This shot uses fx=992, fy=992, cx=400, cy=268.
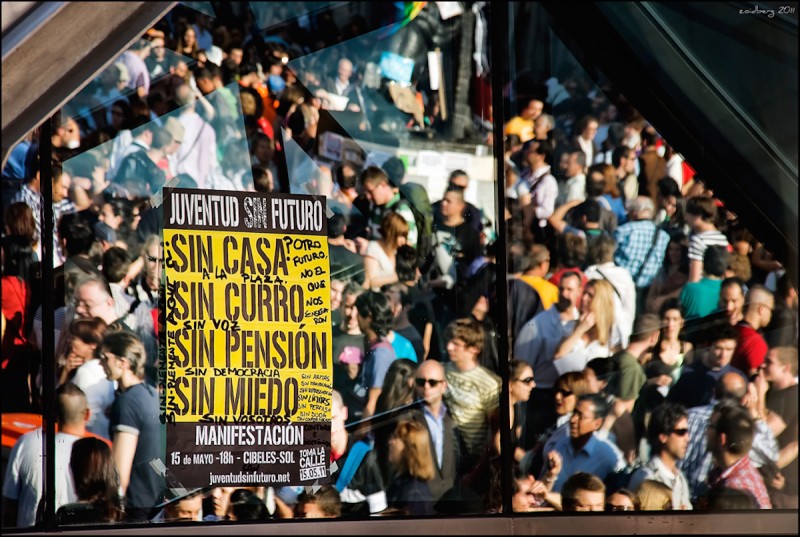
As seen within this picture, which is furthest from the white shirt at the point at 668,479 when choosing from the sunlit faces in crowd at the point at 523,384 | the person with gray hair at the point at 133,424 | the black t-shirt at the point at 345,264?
the person with gray hair at the point at 133,424

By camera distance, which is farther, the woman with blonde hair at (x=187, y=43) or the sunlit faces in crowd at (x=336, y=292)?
the sunlit faces in crowd at (x=336, y=292)

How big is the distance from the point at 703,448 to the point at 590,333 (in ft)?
2.78

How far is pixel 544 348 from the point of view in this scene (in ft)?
17.2

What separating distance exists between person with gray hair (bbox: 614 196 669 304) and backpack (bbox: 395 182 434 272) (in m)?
1.02

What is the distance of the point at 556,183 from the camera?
535 cm

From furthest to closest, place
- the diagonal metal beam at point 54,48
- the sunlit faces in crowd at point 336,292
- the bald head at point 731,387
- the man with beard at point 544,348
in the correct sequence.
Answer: the bald head at point 731,387 < the man with beard at point 544,348 < the sunlit faces in crowd at point 336,292 < the diagonal metal beam at point 54,48

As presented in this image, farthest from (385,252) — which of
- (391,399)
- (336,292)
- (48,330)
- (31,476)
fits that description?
(31,476)

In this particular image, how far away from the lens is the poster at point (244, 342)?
4.81 meters

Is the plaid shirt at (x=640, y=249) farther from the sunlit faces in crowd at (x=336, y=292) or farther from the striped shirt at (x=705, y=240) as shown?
the sunlit faces in crowd at (x=336, y=292)

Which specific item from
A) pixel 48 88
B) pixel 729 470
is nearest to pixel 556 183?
pixel 729 470

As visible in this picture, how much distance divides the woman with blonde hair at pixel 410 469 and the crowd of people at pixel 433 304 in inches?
0.4

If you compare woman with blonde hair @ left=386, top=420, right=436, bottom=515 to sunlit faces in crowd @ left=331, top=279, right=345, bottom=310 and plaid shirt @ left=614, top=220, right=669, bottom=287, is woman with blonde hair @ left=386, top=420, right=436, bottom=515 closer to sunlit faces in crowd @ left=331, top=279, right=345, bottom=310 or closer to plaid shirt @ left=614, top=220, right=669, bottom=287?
sunlit faces in crowd @ left=331, top=279, right=345, bottom=310

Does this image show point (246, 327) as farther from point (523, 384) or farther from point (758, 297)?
point (758, 297)

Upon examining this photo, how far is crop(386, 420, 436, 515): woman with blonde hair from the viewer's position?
498 centimetres
